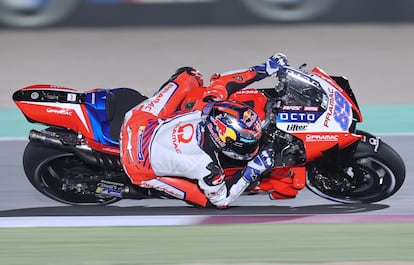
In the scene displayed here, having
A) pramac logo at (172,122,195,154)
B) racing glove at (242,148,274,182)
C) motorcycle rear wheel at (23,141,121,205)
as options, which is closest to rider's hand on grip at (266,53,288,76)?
racing glove at (242,148,274,182)

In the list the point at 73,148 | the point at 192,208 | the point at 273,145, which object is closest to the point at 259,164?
the point at 273,145

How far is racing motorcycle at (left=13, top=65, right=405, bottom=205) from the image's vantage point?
685 centimetres

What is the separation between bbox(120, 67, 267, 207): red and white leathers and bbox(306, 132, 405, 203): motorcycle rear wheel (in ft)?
2.53

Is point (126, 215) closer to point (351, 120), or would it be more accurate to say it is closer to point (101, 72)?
point (351, 120)

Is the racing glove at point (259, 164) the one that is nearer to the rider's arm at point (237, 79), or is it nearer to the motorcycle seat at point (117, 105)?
the rider's arm at point (237, 79)

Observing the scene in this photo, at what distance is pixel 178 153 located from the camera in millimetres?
6750

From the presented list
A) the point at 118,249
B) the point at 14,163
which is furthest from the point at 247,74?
the point at 14,163

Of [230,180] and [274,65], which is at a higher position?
[274,65]

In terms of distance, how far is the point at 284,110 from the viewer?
6824mm

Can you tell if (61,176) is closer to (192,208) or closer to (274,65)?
(192,208)

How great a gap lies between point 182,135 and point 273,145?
0.61 meters
